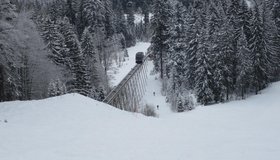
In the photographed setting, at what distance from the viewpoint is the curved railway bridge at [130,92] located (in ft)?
117

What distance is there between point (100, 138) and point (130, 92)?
31325 millimetres

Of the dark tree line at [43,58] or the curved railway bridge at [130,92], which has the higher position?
the dark tree line at [43,58]

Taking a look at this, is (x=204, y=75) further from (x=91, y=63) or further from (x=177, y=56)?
(x=91, y=63)

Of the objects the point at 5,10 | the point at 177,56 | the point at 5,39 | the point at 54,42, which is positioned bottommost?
the point at 177,56

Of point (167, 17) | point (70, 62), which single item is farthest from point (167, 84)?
point (70, 62)

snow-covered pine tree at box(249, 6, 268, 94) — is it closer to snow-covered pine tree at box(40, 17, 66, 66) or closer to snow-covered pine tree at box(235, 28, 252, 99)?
snow-covered pine tree at box(235, 28, 252, 99)

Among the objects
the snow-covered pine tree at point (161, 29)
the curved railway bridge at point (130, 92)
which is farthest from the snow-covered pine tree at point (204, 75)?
the snow-covered pine tree at point (161, 29)

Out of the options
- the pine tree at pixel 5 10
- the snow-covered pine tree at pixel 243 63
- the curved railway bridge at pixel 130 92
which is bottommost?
the curved railway bridge at pixel 130 92

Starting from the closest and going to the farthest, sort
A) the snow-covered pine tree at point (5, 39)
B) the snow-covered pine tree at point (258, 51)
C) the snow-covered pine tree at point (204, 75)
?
the snow-covered pine tree at point (5, 39) < the snow-covered pine tree at point (204, 75) < the snow-covered pine tree at point (258, 51)

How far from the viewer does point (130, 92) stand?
45500mm

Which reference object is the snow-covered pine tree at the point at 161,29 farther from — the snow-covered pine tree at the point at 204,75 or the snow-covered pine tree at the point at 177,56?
the snow-covered pine tree at the point at 204,75

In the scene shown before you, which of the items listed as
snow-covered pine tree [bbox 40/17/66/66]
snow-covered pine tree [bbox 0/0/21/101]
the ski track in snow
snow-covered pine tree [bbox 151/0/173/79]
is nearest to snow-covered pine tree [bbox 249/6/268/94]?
snow-covered pine tree [bbox 151/0/173/79]

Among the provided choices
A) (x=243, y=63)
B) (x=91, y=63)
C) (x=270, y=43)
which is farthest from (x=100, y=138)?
(x=270, y=43)

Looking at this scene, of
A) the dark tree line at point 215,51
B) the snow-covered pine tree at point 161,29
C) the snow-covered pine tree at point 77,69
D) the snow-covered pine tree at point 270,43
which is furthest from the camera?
the snow-covered pine tree at point 161,29
